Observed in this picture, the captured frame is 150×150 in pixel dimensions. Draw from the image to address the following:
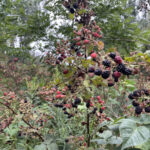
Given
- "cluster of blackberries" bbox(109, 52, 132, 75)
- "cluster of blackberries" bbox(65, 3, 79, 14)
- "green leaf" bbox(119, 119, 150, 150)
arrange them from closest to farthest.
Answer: "green leaf" bbox(119, 119, 150, 150), "cluster of blackberries" bbox(109, 52, 132, 75), "cluster of blackberries" bbox(65, 3, 79, 14)

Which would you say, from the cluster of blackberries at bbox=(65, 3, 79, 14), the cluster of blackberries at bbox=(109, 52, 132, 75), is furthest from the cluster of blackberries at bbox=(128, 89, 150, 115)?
the cluster of blackberries at bbox=(65, 3, 79, 14)

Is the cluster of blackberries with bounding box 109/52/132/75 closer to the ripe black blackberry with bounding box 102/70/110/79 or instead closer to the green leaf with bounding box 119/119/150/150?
the ripe black blackberry with bounding box 102/70/110/79

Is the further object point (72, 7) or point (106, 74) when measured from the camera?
point (72, 7)

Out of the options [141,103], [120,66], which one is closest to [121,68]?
[120,66]

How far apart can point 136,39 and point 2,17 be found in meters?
3.93

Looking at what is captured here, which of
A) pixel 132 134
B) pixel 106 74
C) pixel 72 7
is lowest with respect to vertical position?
pixel 132 134

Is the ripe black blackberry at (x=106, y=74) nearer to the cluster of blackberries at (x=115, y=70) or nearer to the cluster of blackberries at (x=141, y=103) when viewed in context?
the cluster of blackberries at (x=115, y=70)

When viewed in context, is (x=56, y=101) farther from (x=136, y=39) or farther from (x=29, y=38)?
(x=29, y=38)

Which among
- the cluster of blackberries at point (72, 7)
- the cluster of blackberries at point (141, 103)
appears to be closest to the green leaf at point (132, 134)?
the cluster of blackberries at point (141, 103)

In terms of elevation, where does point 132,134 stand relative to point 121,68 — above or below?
below

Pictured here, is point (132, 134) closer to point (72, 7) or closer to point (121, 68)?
point (121, 68)

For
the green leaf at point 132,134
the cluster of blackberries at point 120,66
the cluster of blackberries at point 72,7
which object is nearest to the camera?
the green leaf at point 132,134

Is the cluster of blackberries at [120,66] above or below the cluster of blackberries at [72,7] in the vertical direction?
below

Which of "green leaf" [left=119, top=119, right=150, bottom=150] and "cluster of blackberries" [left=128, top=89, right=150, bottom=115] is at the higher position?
"cluster of blackberries" [left=128, top=89, right=150, bottom=115]
